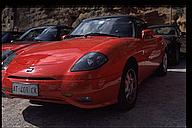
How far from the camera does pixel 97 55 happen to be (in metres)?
3.10

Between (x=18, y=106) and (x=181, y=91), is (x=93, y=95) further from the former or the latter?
(x=181, y=91)

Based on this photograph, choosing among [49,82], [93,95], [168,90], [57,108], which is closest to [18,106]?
[57,108]

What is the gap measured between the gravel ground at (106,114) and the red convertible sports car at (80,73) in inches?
8.4

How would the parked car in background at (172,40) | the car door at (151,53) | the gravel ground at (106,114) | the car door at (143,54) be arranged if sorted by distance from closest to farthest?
the gravel ground at (106,114) → the car door at (143,54) → the car door at (151,53) → the parked car in background at (172,40)

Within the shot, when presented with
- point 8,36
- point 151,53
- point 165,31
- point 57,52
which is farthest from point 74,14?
point 57,52

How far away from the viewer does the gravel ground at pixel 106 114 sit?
3139mm

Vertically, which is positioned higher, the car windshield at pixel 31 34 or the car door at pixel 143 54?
the car windshield at pixel 31 34

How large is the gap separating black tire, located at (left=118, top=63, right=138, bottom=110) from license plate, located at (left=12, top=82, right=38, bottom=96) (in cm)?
101

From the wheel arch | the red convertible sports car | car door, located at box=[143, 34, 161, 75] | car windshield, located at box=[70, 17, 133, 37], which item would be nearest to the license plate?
the red convertible sports car

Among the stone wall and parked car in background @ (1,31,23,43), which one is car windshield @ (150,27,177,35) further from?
the stone wall

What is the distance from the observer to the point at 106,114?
3.41 m

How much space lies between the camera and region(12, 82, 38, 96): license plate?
2980 millimetres

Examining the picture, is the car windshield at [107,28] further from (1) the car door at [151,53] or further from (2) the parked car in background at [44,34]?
(2) the parked car in background at [44,34]

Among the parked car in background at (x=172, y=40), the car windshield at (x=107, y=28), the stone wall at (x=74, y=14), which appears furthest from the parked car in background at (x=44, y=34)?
the stone wall at (x=74, y=14)
